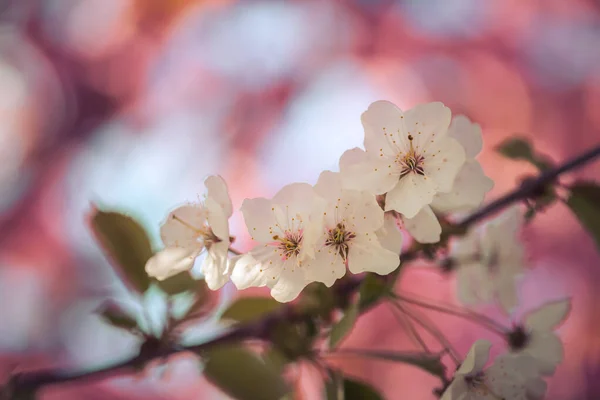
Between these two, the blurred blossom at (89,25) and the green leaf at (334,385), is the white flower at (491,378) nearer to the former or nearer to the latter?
the green leaf at (334,385)

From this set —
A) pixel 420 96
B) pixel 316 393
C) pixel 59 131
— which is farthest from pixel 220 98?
pixel 316 393

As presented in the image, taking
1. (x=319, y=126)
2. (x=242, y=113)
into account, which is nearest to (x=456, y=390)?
(x=319, y=126)

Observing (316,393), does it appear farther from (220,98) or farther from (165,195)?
(220,98)

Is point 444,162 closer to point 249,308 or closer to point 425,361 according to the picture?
point 425,361

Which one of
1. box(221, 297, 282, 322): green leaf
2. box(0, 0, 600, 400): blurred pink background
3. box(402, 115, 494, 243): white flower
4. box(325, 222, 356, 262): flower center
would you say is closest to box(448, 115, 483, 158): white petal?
box(402, 115, 494, 243): white flower

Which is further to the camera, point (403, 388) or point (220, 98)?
point (220, 98)
